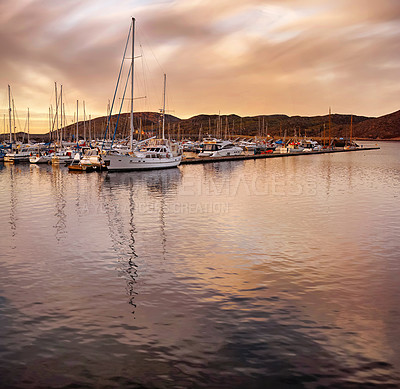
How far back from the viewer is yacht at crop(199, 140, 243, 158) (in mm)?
86650

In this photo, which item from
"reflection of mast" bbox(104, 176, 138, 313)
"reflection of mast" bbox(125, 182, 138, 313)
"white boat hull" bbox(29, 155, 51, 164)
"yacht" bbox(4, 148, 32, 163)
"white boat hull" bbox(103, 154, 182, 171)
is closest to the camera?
"reflection of mast" bbox(125, 182, 138, 313)

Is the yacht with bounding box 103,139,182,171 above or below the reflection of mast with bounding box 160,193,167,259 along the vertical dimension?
above

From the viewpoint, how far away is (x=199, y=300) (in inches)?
435

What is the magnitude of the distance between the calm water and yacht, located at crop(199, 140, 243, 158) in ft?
206

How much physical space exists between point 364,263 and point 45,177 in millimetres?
39771

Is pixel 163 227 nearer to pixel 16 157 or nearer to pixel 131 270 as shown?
pixel 131 270

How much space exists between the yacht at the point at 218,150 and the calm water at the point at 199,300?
6293 cm

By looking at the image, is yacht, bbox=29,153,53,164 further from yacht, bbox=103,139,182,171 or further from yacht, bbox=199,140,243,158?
yacht, bbox=199,140,243,158

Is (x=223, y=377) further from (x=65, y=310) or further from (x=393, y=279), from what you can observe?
(x=393, y=279)

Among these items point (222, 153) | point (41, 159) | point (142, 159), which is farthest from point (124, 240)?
point (222, 153)

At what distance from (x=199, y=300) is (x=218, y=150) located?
264 ft

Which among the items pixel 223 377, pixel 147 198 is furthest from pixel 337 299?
pixel 147 198

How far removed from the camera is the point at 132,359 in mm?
8117

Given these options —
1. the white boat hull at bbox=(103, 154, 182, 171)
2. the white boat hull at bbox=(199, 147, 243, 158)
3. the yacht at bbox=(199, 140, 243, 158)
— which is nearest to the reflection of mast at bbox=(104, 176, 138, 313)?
the white boat hull at bbox=(103, 154, 182, 171)
